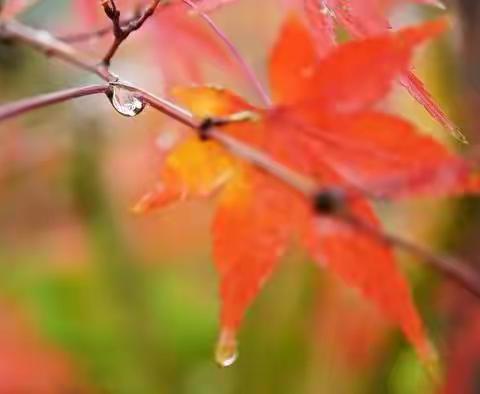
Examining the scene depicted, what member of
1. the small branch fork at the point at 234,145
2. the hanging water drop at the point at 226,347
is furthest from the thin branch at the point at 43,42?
the hanging water drop at the point at 226,347

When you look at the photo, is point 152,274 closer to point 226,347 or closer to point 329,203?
point 226,347

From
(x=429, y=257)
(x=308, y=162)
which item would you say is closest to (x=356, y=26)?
(x=308, y=162)

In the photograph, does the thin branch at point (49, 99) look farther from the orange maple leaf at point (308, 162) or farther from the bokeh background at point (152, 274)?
the bokeh background at point (152, 274)

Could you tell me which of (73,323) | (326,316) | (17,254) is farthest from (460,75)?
(17,254)

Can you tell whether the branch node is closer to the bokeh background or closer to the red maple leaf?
the red maple leaf

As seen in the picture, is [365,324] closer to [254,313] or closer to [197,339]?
[254,313]

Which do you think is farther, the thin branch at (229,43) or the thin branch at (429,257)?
the thin branch at (229,43)
